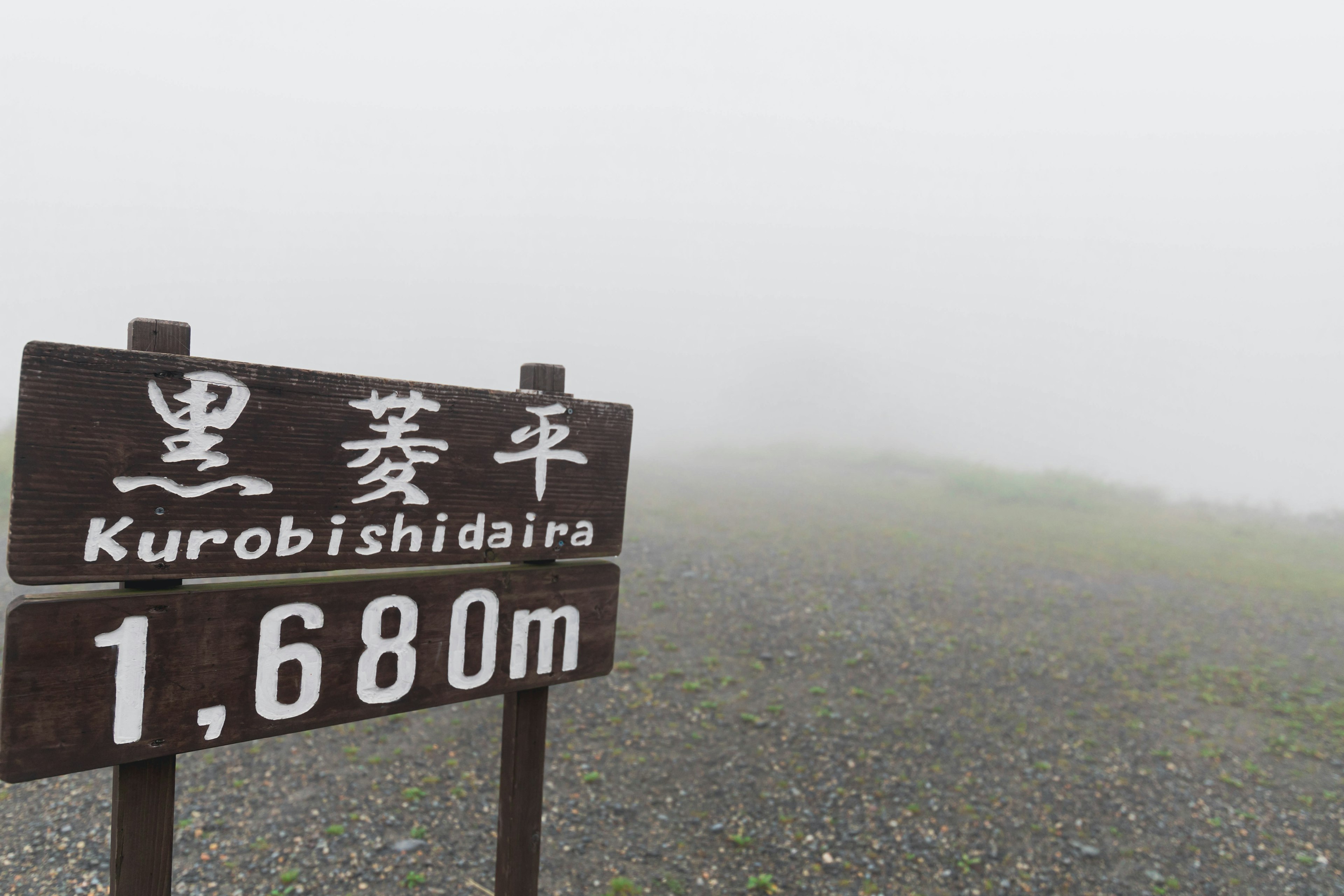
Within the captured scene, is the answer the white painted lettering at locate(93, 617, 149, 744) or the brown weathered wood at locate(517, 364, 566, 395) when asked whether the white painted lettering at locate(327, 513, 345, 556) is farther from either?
the brown weathered wood at locate(517, 364, 566, 395)

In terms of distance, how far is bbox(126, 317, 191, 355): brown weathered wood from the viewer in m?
1.88

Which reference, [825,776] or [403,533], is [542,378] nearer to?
[403,533]

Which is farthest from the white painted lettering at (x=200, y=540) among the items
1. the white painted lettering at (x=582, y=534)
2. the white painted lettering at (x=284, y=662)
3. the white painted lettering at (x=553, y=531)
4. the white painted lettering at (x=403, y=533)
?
the white painted lettering at (x=582, y=534)

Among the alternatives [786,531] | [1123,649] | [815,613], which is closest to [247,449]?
[815,613]

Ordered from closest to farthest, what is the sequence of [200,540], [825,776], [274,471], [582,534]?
[200,540]
[274,471]
[582,534]
[825,776]

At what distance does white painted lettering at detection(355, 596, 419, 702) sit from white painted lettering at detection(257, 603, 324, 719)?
13 cm

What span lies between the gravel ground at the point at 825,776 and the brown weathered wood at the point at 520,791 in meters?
2.17

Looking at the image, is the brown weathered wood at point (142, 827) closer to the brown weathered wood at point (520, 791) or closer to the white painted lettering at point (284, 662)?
the white painted lettering at point (284, 662)

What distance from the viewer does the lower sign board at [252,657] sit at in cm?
175

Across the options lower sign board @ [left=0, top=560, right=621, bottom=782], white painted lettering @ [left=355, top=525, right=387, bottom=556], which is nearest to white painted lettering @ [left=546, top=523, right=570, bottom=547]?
lower sign board @ [left=0, top=560, right=621, bottom=782]

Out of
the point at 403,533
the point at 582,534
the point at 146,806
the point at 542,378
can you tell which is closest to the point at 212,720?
the point at 146,806

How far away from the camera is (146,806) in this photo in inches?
75.7

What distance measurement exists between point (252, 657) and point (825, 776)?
5.52m

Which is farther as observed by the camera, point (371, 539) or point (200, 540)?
point (371, 539)
